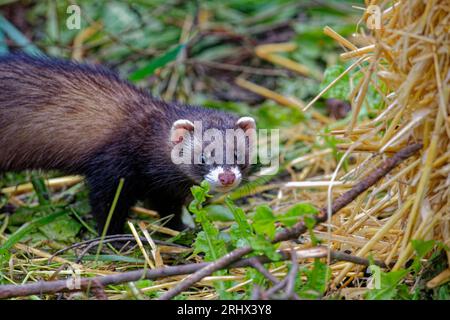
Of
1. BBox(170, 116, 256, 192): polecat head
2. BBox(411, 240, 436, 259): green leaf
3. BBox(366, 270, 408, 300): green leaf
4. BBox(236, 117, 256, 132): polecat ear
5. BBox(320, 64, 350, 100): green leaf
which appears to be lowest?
BBox(366, 270, 408, 300): green leaf

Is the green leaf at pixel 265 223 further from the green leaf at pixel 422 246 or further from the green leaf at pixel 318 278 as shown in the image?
the green leaf at pixel 422 246

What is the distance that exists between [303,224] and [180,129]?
5.47 feet

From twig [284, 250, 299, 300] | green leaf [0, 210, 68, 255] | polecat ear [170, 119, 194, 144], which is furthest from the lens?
polecat ear [170, 119, 194, 144]

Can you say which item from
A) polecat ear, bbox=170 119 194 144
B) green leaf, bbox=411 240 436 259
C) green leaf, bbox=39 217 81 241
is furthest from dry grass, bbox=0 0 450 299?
polecat ear, bbox=170 119 194 144

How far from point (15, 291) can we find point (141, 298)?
2.02ft

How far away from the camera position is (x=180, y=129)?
16.3 ft

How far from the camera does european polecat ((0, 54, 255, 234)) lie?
16.7 feet

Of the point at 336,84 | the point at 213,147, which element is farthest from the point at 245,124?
the point at 336,84

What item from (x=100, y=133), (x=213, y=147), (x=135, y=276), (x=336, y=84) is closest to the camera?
(x=135, y=276)

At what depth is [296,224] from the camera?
142 inches

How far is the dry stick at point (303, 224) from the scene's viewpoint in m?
3.47

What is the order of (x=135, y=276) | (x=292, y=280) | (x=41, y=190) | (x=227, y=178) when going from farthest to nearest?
(x=41, y=190) < (x=227, y=178) < (x=135, y=276) < (x=292, y=280)

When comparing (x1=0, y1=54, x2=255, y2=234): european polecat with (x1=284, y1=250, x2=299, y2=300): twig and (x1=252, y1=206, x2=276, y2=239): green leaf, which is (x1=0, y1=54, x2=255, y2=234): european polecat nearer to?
(x1=252, y1=206, x2=276, y2=239): green leaf

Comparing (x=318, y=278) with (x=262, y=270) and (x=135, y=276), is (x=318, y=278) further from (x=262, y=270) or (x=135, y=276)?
(x=135, y=276)
